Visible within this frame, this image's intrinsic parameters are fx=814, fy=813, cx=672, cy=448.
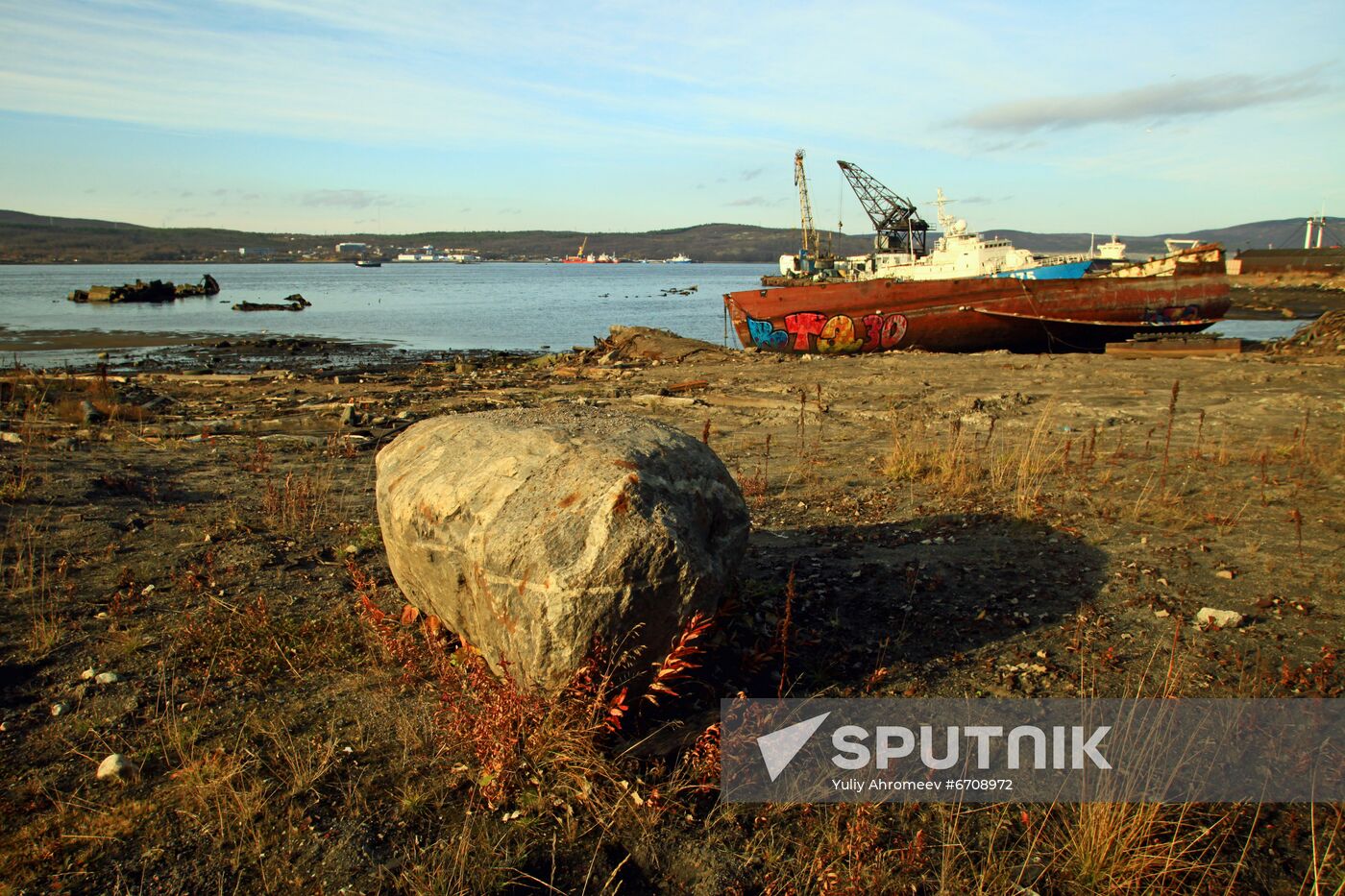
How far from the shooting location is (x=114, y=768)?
3.20 metres

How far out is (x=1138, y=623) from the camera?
4.54m

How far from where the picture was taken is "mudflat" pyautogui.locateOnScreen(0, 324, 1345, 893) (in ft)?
9.39

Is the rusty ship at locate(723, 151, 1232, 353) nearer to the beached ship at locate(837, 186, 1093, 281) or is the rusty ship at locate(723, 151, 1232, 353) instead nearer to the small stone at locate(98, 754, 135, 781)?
the beached ship at locate(837, 186, 1093, 281)

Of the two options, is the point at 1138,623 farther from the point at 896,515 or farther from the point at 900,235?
the point at 900,235

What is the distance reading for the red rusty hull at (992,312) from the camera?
20047 mm

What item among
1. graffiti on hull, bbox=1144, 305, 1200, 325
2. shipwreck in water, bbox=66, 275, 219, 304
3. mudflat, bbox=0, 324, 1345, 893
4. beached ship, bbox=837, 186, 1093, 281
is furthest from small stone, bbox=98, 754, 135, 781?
shipwreck in water, bbox=66, 275, 219, 304

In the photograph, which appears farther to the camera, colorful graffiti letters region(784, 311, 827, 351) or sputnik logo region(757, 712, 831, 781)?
colorful graffiti letters region(784, 311, 827, 351)

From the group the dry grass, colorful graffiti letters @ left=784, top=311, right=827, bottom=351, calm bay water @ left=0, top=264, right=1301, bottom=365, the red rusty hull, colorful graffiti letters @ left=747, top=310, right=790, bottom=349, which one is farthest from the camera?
calm bay water @ left=0, top=264, right=1301, bottom=365

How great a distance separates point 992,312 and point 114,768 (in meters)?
20.2

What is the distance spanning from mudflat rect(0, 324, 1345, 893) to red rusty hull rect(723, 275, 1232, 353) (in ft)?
38.8

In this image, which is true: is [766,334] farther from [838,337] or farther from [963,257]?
[963,257]

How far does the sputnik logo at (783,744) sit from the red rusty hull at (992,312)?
17870 millimetres

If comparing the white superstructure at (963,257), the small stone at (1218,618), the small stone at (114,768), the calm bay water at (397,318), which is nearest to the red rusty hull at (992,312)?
the white superstructure at (963,257)

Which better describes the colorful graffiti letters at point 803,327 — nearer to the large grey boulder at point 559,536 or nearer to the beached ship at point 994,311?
the beached ship at point 994,311
